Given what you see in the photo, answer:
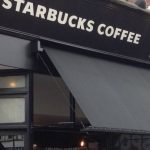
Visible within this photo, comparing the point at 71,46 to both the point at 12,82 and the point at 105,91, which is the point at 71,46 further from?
the point at 12,82

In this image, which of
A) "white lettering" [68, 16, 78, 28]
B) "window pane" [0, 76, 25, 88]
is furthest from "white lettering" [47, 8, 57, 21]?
"window pane" [0, 76, 25, 88]

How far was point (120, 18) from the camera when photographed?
34.0 feet

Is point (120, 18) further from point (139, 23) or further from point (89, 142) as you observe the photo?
point (89, 142)

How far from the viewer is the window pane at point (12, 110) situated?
866 centimetres

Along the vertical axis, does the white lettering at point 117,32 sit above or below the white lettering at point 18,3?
below

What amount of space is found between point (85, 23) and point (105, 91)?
170 centimetres

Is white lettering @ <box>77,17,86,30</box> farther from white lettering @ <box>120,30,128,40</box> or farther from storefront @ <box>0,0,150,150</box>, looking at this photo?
white lettering @ <box>120,30,128,40</box>

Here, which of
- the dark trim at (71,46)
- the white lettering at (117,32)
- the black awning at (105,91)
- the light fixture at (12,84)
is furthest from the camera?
the white lettering at (117,32)

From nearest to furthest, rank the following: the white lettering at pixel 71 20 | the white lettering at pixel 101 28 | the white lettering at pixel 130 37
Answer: the white lettering at pixel 71 20, the white lettering at pixel 101 28, the white lettering at pixel 130 37

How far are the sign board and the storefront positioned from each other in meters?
0.02

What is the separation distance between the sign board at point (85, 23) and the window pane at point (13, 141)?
6.34ft

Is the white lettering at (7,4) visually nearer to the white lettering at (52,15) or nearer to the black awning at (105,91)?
the white lettering at (52,15)

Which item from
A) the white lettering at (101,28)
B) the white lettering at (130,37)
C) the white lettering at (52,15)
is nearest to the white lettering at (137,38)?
the white lettering at (130,37)

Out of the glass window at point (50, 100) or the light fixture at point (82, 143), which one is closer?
the glass window at point (50, 100)
